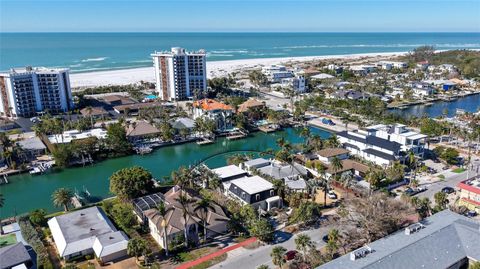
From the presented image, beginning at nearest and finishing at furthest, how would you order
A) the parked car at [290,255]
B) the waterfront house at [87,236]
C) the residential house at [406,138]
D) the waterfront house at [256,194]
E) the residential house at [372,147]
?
the parked car at [290,255] → the waterfront house at [87,236] → the waterfront house at [256,194] → the residential house at [372,147] → the residential house at [406,138]

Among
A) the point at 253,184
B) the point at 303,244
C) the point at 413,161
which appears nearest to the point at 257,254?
the point at 303,244

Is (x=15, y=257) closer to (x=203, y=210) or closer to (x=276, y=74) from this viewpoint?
(x=203, y=210)

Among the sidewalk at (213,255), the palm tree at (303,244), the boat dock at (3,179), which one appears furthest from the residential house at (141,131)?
the palm tree at (303,244)

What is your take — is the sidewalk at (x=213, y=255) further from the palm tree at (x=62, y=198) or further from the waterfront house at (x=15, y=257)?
the palm tree at (x=62, y=198)

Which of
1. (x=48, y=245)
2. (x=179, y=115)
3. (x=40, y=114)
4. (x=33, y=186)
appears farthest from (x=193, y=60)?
(x=48, y=245)

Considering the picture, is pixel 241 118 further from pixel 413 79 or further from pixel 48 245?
pixel 413 79

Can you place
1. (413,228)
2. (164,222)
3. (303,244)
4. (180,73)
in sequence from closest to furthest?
1. (303,244)
2. (413,228)
3. (164,222)
4. (180,73)
